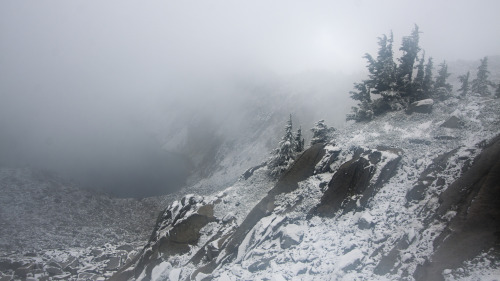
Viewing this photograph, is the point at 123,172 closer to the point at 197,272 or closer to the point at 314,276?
the point at 197,272

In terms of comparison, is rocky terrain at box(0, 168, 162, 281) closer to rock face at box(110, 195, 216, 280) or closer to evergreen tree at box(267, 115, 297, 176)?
rock face at box(110, 195, 216, 280)

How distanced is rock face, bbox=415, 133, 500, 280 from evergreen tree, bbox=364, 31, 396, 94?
1987 centimetres

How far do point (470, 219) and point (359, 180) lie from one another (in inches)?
302

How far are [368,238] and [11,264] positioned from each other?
44.9m

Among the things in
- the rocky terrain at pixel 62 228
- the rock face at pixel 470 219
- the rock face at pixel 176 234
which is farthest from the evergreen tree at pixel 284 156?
the rocky terrain at pixel 62 228

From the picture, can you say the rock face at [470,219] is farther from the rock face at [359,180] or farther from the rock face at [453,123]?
the rock face at [453,123]

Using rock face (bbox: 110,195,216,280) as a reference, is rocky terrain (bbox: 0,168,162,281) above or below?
below

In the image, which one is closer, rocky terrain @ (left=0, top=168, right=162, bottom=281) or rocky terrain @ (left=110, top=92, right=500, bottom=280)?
rocky terrain @ (left=110, top=92, right=500, bottom=280)

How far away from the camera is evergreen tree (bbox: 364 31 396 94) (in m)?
35.3

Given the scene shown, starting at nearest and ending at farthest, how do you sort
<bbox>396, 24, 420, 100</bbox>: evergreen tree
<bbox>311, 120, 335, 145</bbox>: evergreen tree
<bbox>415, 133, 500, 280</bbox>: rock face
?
<bbox>415, 133, 500, 280</bbox>: rock face, <bbox>311, 120, 335, 145</bbox>: evergreen tree, <bbox>396, 24, 420, 100</bbox>: evergreen tree

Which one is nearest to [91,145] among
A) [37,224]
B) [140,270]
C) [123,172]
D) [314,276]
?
[123,172]

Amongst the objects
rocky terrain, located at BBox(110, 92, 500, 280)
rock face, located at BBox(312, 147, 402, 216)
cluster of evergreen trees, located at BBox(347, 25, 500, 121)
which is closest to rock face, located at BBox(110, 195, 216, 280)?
rocky terrain, located at BBox(110, 92, 500, 280)

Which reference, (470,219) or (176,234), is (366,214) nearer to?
(470,219)

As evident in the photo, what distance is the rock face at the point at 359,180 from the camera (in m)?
20.6
